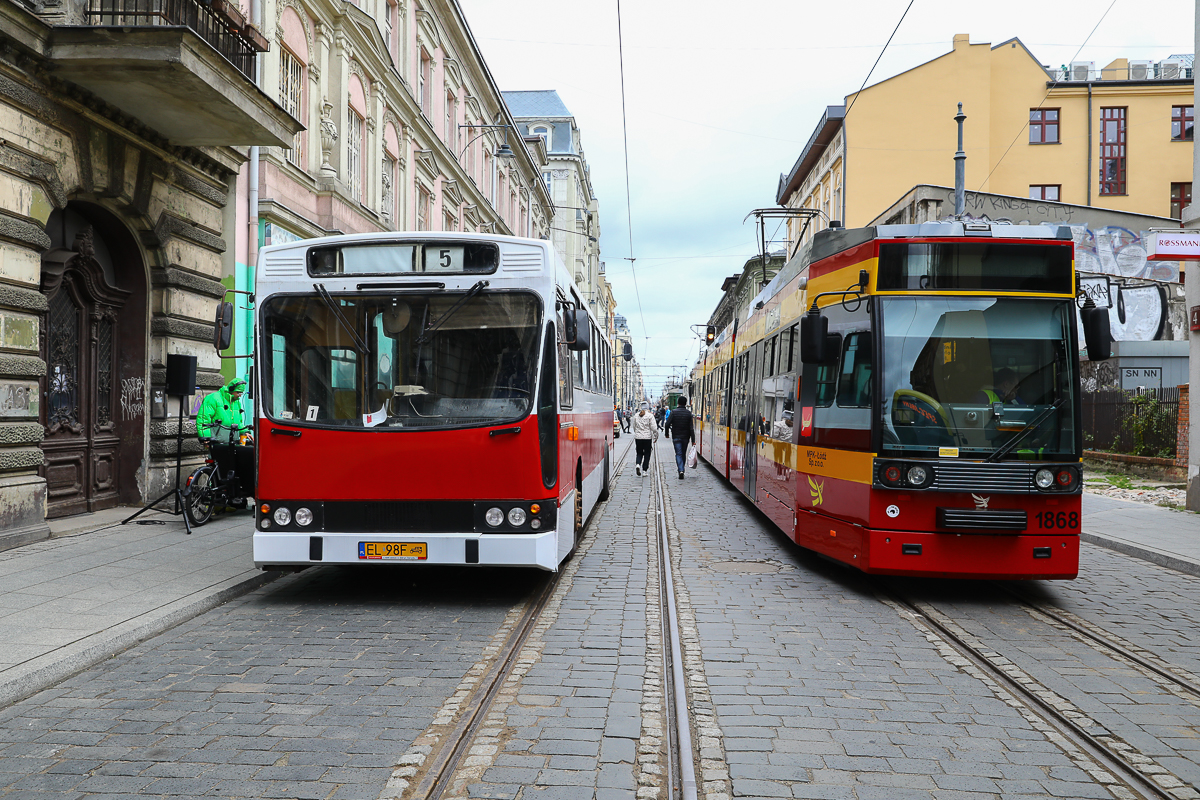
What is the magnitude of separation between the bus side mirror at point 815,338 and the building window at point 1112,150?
3760 cm

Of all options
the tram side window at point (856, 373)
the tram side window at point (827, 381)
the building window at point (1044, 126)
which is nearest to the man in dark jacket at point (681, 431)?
the tram side window at point (827, 381)

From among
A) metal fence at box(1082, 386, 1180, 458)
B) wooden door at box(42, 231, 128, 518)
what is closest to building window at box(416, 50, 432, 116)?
wooden door at box(42, 231, 128, 518)

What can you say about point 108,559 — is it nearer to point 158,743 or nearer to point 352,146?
point 158,743

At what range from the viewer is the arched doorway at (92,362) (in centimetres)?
1055

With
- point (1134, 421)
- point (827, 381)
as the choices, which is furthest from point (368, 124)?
point (1134, 421)

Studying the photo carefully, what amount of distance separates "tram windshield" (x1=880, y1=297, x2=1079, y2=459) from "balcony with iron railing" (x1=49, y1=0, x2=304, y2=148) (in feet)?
25.5

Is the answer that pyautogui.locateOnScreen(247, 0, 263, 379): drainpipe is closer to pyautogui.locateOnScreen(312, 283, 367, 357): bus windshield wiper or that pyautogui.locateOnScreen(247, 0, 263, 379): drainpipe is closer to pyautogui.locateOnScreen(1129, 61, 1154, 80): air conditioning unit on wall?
pyautogui.locateOnScreen(312, 283, 367, 357): bus windshield wiper

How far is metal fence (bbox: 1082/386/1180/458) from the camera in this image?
61.3 feet

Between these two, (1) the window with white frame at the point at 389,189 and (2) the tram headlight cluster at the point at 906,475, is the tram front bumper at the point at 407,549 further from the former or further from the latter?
(1) the window with white frame at the point at 389,189

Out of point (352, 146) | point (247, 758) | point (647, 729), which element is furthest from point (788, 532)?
point (352, 146)

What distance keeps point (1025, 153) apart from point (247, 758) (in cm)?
4160

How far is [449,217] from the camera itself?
29.3 m

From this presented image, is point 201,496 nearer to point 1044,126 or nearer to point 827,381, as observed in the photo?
point 827,381

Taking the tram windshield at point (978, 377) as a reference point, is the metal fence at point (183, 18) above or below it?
above
